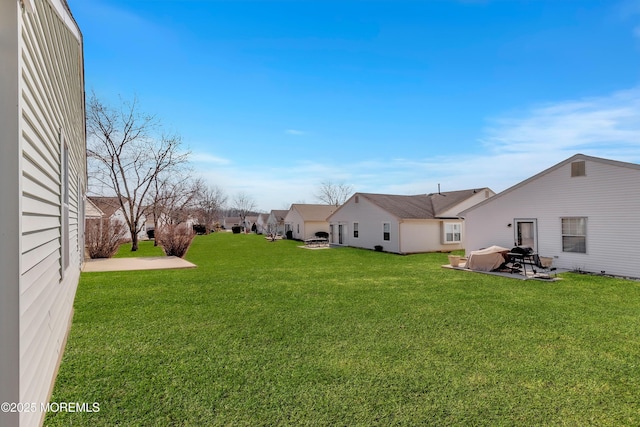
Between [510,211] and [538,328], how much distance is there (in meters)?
9.96

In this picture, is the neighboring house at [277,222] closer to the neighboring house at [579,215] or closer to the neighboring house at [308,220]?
the neighboring house at [308,220]

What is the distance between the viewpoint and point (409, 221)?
1964 cm

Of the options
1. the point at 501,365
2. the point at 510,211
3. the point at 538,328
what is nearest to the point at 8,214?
the point at 501,365

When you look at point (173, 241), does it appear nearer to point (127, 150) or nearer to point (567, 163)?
point (127, 150)

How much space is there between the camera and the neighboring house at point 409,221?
19.7 meters

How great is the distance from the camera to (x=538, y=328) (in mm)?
5523

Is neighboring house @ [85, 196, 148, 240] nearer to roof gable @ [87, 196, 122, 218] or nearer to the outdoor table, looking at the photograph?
roof gable @ [87, 196, 122, 218]

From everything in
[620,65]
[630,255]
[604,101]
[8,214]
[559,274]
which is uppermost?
[620,65]

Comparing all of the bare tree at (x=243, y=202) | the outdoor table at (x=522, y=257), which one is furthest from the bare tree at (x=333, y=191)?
the outdoor table at (x=522, y=257)

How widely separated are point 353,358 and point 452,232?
18555 millimetres

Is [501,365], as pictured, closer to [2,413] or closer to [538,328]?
[538,328]

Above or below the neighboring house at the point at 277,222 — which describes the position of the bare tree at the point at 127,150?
above

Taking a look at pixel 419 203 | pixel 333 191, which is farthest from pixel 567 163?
pixel 333 191

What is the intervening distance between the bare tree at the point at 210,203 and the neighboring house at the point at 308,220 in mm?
23587
